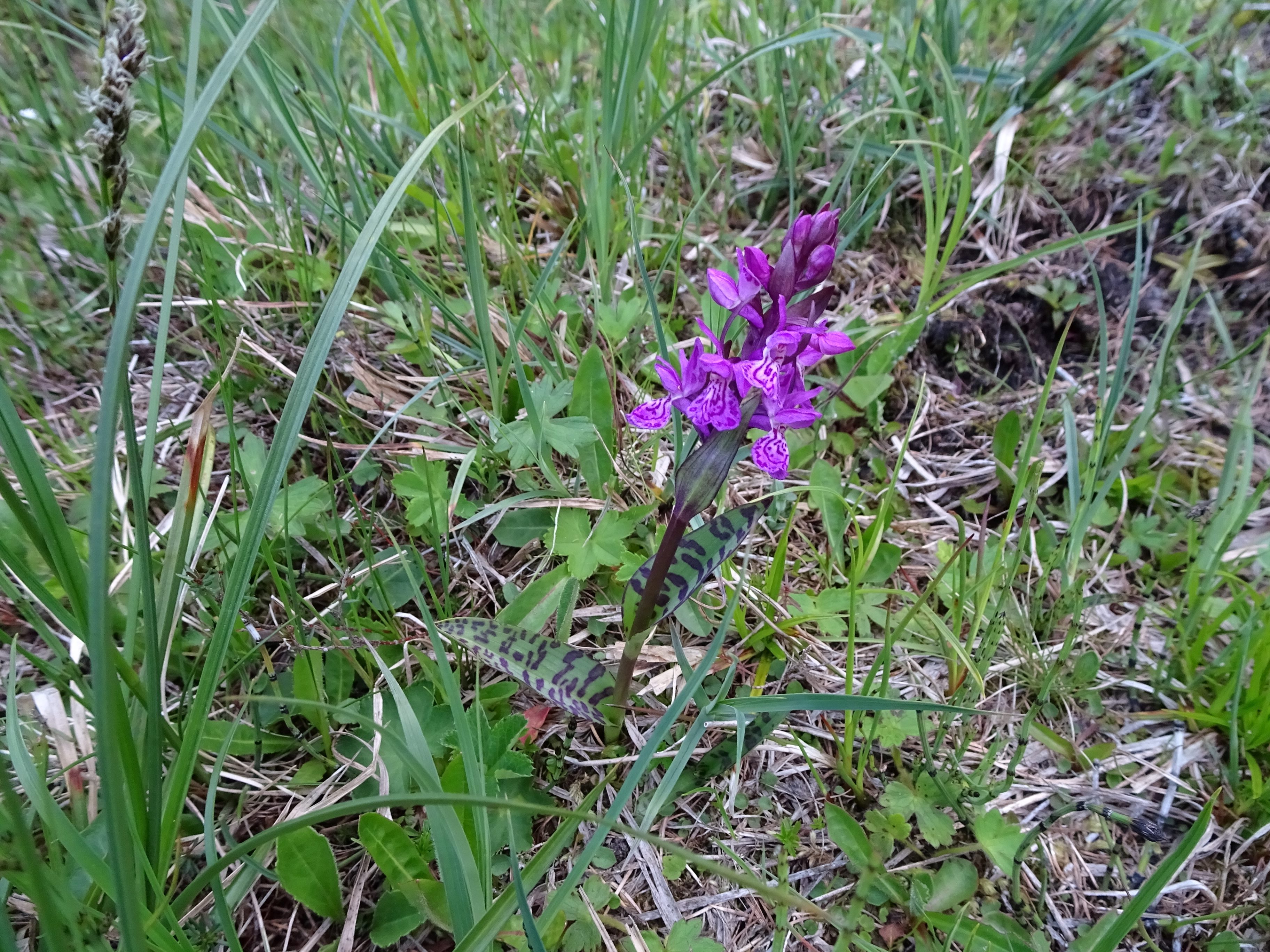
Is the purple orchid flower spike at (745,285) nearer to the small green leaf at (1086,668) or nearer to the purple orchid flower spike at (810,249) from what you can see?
the purple orchid flower spike at (810,249)

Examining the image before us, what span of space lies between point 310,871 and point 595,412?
109 cm

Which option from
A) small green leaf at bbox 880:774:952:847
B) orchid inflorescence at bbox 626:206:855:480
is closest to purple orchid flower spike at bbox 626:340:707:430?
orchid inflorescence at bbox 626:206:855:480

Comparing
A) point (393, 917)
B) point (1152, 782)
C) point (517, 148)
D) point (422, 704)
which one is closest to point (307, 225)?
point (517, 148)

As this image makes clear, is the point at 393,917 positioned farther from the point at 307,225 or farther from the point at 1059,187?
the point at 1059,187

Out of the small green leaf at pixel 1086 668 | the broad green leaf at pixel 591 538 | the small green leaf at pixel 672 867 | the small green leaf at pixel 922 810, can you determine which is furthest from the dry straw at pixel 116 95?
the small green leaf at pixel 1086 668

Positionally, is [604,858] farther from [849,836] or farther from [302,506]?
[302,506]

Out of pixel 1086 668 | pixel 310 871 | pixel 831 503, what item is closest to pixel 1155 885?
Result: pixel 1086 668

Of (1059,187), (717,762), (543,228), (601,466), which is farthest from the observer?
(1059,187)

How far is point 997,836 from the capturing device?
1.38 meters

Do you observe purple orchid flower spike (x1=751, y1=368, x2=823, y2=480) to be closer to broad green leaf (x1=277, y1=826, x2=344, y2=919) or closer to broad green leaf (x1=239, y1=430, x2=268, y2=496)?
broad green leaf (x1=277, y1=826, x2=344, y2=919)

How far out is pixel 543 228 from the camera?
240 centimetres

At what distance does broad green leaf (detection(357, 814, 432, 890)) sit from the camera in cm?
118

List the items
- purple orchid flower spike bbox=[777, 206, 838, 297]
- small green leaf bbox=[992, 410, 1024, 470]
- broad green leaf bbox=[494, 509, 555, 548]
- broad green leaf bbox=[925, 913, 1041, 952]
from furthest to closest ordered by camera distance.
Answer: small green leaf bbox=[992, 410, 1024, 470], broad green leaf bbox=[494, 509, 555, 548], broad green leaf bbox=[925, 913, 1041, 952], purple orchid flower spike bbox=[777, 206, 838, 297]

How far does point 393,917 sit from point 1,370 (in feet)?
5.42
